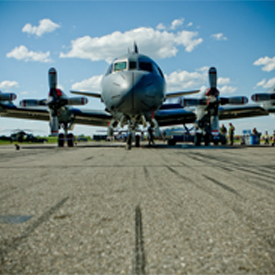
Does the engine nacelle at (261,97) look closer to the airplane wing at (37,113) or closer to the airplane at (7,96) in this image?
the airplane wing at (37,113)

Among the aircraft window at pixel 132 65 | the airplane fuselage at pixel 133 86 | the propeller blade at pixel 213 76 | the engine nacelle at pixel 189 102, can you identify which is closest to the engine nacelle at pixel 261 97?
the propeller blade at pixel 213 76

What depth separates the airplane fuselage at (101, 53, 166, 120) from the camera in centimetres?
1228

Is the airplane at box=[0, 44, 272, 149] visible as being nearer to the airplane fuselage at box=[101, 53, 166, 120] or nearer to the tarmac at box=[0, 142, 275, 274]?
the airplane fuselage at box=[101, 53, 166, 120]

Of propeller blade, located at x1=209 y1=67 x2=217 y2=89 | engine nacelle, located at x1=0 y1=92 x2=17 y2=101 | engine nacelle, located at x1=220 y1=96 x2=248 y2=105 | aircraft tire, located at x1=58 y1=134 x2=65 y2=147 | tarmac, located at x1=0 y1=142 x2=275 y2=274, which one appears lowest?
tarmac, located at x1=0 y1=142 x2=275 y2=274

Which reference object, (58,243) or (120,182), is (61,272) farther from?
(120,182)

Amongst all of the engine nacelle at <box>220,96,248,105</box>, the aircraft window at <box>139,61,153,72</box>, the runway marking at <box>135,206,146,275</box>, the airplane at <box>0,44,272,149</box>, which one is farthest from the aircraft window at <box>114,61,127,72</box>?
the runway marking at <box>135,206,146,275</box>

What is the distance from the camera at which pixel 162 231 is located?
1793 millimetres

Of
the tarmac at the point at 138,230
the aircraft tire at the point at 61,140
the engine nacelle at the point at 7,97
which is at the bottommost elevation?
the tarmac at the point at 138,230

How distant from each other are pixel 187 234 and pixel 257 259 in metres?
0.49

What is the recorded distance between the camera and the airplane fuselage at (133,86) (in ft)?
40.3

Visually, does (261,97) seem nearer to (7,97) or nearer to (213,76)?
(213,76)

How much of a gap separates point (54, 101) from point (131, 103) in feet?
29.8

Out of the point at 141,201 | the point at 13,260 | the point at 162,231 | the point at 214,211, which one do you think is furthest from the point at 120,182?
the point at 13,260

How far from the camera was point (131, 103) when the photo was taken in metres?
12.4
